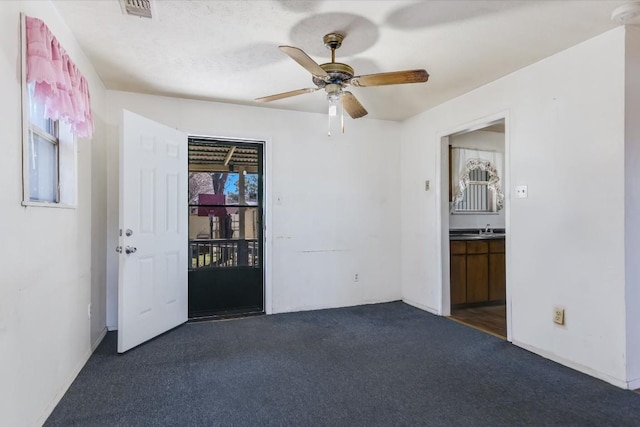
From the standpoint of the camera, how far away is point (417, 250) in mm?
4371

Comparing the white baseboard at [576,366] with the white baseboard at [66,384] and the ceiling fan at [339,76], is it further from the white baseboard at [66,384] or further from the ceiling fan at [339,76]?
the white baseboard at [66,384]

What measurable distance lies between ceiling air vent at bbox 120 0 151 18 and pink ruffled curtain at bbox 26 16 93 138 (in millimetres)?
439

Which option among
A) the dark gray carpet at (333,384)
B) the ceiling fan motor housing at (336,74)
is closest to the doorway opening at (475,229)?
the dark gray carpet at (333,384)

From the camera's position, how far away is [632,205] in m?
2.34

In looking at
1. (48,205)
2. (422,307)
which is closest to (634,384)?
(422,307)

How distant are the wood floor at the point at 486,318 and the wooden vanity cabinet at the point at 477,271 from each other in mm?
98

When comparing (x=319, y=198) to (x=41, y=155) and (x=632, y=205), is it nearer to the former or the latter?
(x=41, y=155)

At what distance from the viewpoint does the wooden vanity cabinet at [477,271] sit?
4211 millimetres

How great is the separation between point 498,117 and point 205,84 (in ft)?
9.06

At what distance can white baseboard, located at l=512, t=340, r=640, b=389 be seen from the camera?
91.8 inches

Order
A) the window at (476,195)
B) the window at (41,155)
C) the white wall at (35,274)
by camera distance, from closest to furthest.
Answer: the white wall at (35,274) < the window at (41,155) < the window at (476,195)

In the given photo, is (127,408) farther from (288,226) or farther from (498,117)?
(498,117)

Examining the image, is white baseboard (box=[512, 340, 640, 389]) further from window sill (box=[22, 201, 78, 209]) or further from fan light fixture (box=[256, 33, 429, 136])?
window sill (box=[22, 201, 78, 209])

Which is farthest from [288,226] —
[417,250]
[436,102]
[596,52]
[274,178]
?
[596,52]
